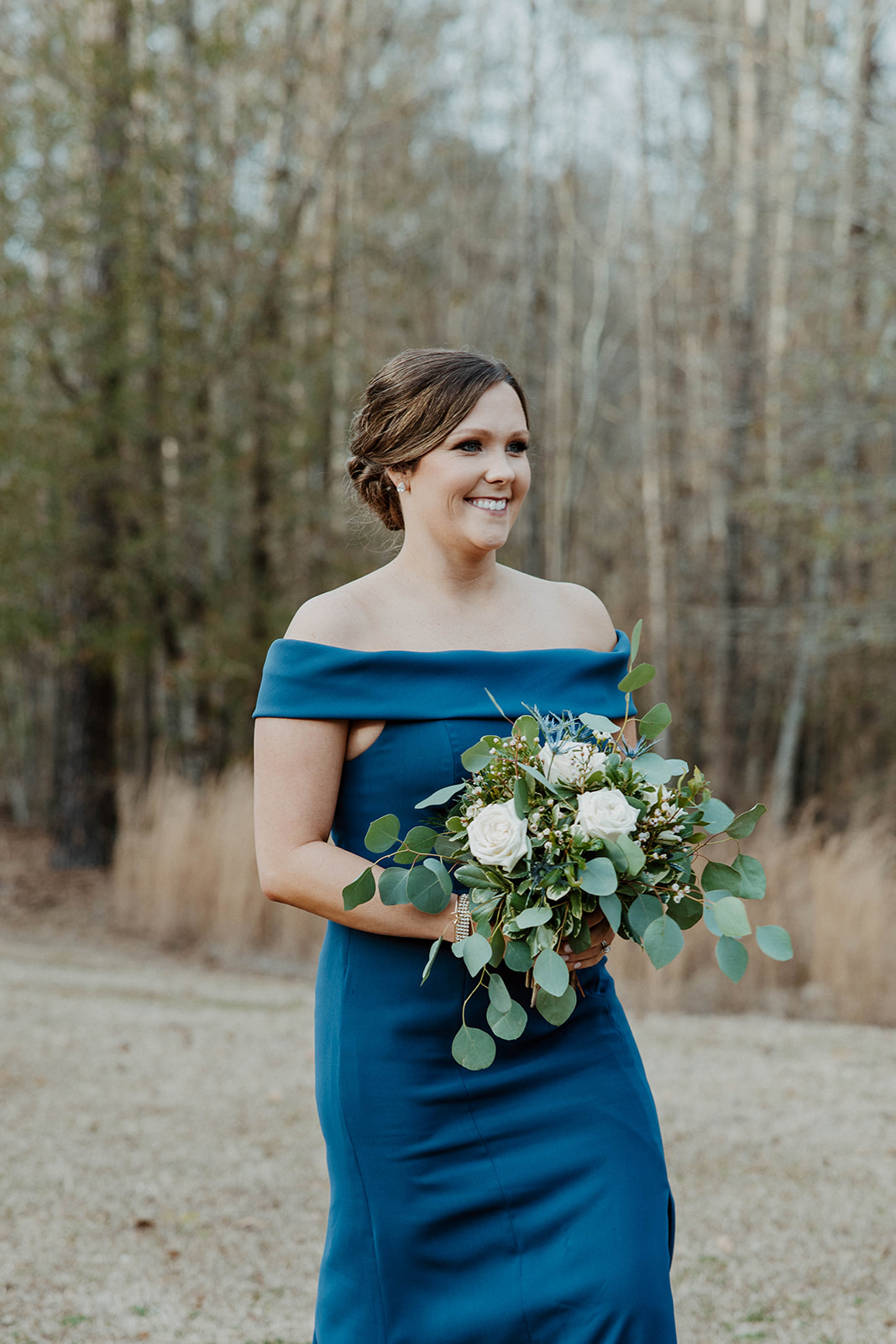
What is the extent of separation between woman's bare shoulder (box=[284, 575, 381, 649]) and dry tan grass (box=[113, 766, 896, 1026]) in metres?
6.06

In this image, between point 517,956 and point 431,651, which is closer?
point 517,956

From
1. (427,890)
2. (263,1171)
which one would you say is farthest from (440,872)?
(263,1171)

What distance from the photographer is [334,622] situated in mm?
2500

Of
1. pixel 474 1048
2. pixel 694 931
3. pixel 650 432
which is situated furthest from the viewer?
pixel 650 432

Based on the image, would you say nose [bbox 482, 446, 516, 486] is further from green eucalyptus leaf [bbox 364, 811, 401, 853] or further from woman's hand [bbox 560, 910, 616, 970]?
woman's hand [bbox 560, 910, 616, 970]

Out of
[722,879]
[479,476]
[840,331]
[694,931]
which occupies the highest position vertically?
[840,331]

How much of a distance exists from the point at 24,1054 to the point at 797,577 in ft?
35.5

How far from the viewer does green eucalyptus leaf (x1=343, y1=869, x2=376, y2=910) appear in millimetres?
2172

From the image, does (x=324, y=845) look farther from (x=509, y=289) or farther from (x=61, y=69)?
(x=509, y=289)

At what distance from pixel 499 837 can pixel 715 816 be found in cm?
42

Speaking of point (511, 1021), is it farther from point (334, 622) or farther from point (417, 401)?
point (417, 401)

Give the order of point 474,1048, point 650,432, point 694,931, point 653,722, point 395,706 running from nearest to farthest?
point 474,1048
point 653,722
point 395,706
point 694,931
point 650,432

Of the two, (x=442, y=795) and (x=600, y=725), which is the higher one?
(x=600, y=725)

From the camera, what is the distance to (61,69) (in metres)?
11.7
